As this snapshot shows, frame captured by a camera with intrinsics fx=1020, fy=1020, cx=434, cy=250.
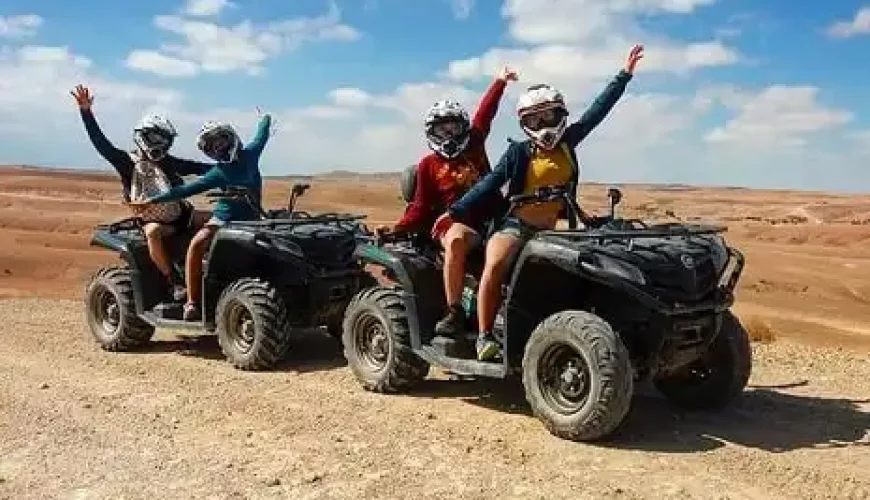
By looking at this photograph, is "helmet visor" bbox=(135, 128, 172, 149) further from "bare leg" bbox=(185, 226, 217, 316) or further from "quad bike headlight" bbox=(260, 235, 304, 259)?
"quad bike headlight" bbox=(260, 235, 304, 259)

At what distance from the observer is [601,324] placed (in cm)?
651

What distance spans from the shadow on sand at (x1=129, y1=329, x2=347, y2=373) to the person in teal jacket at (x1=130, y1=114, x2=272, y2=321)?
65cm

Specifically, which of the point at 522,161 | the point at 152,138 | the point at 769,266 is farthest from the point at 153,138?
the point at 769,266

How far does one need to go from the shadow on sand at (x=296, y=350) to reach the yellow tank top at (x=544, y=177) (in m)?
2.98

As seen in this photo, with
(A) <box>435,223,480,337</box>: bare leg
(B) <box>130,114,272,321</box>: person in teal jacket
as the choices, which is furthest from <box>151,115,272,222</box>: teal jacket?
(A) <box>435,223,480,337</box>: bare leg

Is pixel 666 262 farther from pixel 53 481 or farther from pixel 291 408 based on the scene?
pixel 53 481

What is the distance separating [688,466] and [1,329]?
30.0 feet

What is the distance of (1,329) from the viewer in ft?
40.2

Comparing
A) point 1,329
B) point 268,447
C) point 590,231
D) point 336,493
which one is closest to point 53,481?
point 268,447

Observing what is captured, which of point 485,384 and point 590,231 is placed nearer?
point 590,231

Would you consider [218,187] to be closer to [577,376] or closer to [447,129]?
[447,129]

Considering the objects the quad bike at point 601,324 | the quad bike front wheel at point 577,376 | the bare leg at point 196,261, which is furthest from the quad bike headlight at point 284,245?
the quad bike front wheel at point 577,376

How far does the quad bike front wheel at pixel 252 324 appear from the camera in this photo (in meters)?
9.25

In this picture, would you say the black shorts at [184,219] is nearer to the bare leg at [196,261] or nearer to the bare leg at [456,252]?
the bare leg at [196,261]
